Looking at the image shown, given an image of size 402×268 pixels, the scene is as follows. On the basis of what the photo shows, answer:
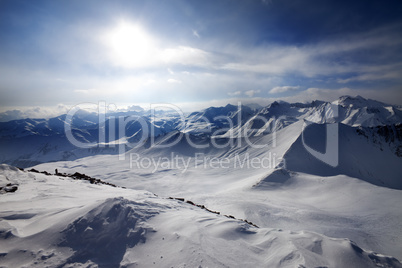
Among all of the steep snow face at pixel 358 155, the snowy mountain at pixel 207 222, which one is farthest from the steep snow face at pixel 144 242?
the steep snow face at pixel 358 155

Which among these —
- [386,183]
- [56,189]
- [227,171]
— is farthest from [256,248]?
[386,183]

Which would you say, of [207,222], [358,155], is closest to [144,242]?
[207,222]

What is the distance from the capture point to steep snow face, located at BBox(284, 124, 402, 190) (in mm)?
58481

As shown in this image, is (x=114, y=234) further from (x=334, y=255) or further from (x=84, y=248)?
(x=334, y=255)

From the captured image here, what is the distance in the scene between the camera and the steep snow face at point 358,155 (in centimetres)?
5848

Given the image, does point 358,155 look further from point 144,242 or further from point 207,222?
point 144,242

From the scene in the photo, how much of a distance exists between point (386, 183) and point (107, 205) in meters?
94.7

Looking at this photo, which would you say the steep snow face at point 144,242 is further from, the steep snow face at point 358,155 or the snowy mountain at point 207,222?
the steep snow face at point 358,155

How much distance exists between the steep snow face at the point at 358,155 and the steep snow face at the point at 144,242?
51.6m

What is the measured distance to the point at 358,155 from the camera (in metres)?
72.3

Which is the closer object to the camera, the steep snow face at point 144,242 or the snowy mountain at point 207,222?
the steep snow face at point 144,242

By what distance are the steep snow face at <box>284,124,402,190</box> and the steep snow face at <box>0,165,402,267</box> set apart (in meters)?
51.6

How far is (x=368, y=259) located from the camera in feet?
21.1

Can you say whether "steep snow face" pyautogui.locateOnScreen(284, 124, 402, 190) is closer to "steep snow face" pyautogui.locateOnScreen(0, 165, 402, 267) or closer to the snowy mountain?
the snowy mountain
